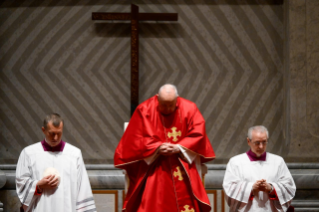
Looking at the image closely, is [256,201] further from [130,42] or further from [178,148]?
[130,42]

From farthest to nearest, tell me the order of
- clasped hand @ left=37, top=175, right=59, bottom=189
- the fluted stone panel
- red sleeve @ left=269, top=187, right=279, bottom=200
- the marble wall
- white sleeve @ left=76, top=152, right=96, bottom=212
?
the fluted stone panel, the marble wall, red sleeve @ left=269, top=187, right=279, bottom=200, white sleeve @ left=76, top=152, right=96, bottom=212, clasped hand @ left=37, top=175, right=59, bottom=189

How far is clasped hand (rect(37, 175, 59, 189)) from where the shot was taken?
15.2 feet

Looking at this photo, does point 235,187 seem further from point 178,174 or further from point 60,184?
point 60,184

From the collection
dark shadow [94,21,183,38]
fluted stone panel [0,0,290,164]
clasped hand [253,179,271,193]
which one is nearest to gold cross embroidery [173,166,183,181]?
clasped hand [253,179,271,193]

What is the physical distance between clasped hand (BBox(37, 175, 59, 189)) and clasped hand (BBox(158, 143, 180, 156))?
1114 millimetres

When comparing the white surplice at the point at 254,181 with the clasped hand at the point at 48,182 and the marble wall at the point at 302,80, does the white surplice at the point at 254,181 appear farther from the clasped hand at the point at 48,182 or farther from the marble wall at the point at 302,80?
the clasped hand at the point at 48,182

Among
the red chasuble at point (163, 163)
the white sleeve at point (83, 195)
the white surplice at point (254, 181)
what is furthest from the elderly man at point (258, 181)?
the white sleeve at point (83, 195)

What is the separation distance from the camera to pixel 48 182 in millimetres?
4652

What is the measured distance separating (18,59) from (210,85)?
300 cm

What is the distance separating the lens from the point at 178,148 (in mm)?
4551

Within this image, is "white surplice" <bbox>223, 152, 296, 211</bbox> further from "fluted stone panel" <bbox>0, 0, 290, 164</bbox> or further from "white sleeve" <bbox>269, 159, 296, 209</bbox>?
"fluted stone panel" <bbox>0, 0, 290, 164</bbox>

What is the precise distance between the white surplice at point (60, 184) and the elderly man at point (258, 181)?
157 cm

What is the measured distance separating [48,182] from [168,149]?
126 centimetres

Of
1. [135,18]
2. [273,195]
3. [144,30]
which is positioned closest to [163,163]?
[273,195]
